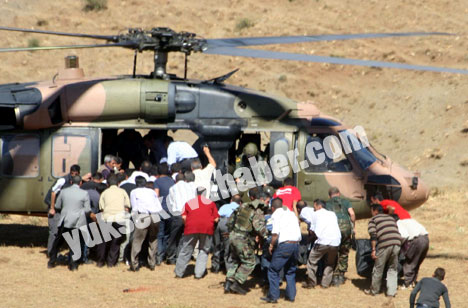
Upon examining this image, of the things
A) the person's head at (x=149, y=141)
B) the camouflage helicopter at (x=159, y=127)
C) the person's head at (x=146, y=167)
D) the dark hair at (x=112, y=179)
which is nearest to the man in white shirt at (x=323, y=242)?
the camouflage helicopter at (x=159, y=127)

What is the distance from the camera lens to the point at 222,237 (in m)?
13.8

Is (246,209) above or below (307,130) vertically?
below

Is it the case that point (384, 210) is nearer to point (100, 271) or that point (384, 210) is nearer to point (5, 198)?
point (100, 271)

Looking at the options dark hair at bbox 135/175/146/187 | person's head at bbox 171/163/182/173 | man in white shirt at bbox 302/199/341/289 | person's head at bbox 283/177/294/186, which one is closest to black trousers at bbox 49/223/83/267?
dark hair at bbox 135/175/146/187

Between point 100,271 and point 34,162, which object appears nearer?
point 100,271

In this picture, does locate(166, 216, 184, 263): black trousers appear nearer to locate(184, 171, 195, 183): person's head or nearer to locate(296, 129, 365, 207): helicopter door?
locate(184, 171, 195, 183): person's head

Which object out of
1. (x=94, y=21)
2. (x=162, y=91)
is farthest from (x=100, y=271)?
(x=94, y=21)

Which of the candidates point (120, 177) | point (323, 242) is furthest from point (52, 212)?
point (323, 242)

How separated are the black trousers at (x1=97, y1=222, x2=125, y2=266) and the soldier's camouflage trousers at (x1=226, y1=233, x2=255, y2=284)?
2622 millimetres

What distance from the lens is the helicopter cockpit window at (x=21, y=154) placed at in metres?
14.9

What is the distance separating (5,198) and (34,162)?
0.92 meters

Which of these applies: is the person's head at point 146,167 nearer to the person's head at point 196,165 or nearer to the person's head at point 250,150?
the person's head at point 196,165

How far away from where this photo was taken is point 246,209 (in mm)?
12406

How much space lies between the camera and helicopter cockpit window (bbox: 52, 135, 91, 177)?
14.8 m
